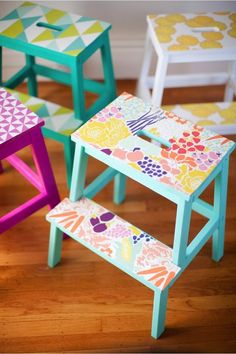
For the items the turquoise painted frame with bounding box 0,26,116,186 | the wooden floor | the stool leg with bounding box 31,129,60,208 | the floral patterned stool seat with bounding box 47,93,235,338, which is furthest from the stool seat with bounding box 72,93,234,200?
the wooden floor

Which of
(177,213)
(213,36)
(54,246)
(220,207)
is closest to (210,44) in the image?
(213,36)

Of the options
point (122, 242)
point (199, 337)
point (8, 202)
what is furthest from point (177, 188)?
point (8, 202)

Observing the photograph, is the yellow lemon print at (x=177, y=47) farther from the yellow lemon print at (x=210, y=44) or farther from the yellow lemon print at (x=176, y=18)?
the yellow lemon print at (x=176, y=18)

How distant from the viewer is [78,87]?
1642mm

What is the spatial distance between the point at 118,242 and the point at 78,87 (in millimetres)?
539

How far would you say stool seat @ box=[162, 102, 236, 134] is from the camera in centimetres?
176

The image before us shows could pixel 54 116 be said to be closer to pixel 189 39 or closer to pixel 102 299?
pixel 189 39

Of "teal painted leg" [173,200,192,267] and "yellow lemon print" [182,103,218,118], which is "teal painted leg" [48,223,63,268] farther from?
"yellow lemon print" [182,103,218,118]

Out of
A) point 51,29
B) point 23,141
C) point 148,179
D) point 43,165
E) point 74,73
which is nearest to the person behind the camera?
point 148,179

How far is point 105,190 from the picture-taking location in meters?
1.90

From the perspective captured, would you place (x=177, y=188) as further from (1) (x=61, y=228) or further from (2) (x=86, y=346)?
(2) (x=86, y=346)

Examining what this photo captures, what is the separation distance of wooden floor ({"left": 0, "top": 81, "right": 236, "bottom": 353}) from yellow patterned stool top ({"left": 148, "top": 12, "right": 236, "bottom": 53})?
0.57 metres

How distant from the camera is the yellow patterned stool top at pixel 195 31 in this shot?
5.54 ft

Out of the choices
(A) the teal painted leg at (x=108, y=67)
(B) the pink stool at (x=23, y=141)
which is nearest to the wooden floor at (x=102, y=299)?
(B) the pink stool at (x=23, y=141)
